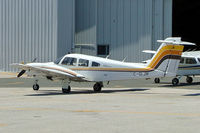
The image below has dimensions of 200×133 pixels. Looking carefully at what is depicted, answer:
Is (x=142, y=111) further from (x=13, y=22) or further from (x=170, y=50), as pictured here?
(x=13, y=22)

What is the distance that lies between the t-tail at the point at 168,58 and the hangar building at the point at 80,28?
18661mm

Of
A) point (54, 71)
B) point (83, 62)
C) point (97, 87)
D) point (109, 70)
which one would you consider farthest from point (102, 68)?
point (54, 71)

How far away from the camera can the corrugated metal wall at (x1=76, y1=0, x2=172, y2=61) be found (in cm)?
4298

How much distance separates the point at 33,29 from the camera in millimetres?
41406

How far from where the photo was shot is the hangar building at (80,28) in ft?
135

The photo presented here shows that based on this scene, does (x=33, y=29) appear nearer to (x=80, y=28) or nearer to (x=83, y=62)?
(x=80, y=28)

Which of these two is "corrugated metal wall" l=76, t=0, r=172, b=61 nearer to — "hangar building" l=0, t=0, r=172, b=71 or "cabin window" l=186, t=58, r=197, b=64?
"hangar building" l=0, t=0, r=172, b=71

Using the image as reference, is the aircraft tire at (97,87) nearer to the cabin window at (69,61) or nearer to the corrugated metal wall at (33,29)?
the cabin window at (69,61)

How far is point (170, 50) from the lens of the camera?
23.6m

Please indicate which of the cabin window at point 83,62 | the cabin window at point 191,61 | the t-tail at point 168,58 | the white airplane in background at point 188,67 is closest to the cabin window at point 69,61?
the cabin window at point 83,62

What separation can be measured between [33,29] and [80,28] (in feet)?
16.6

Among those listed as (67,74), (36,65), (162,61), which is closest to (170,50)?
(162,61)

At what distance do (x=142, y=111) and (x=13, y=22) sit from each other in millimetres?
29744

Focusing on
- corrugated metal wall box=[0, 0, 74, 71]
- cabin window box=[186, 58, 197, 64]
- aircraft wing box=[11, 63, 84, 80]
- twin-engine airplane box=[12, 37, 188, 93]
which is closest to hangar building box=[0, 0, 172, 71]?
corrugated metal wall box=[0, 0, 74, 71]
